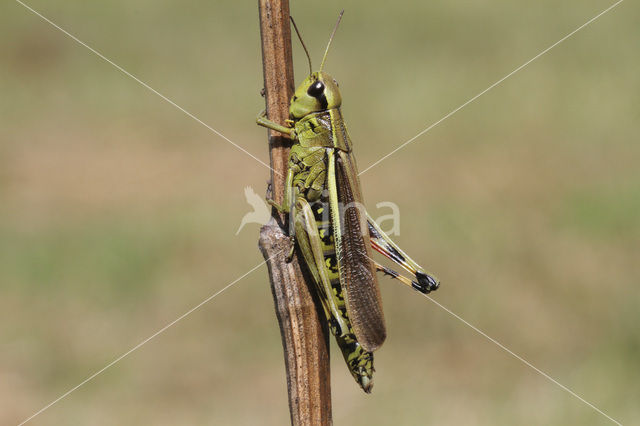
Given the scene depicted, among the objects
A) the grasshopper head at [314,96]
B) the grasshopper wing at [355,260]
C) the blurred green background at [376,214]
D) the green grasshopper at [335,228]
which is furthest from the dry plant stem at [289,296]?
the blurred green background at [376,214]

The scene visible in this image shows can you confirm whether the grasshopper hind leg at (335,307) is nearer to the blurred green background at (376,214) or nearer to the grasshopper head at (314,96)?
the grasshopper head at (314,96)

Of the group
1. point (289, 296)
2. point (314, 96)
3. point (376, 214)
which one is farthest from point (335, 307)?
point (376, 214)

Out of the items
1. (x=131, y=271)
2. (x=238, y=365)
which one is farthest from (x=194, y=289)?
(x=238, y=365)

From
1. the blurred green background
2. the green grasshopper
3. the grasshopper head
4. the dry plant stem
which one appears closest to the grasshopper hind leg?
the green grasshopper

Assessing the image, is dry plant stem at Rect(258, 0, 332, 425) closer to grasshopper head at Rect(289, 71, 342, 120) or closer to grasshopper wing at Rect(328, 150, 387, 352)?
grasshopper wing at Rect(328, 150, 387, 352)

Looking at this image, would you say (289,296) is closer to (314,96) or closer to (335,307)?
(335,307)

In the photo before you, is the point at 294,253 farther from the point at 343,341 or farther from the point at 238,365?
the point at 238,365

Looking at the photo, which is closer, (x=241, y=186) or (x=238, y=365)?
(x=238, y=365)
